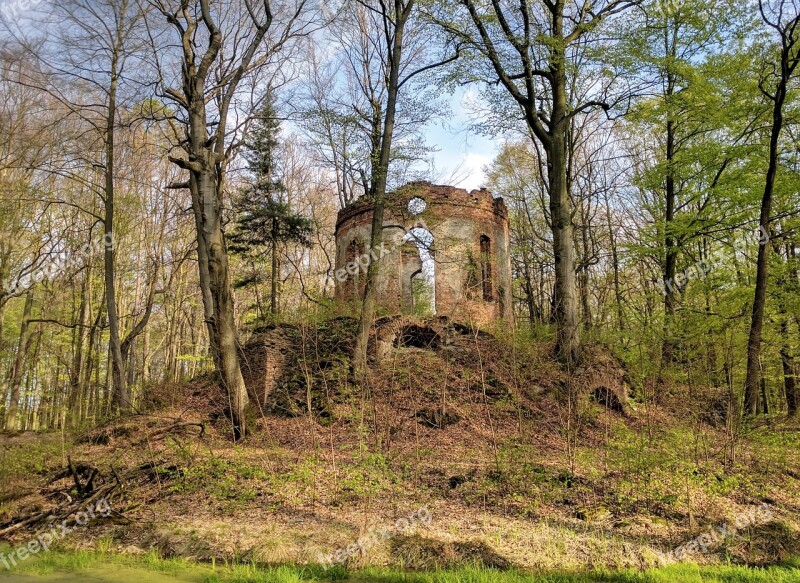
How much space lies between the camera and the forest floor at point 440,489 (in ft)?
19.1

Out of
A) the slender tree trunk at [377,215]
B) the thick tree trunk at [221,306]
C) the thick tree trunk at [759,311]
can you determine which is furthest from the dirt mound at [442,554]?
A: the thick tree trunk at [759,311]

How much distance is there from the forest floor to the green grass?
0.78 ft

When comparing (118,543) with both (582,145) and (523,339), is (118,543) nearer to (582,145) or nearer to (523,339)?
(523,339)

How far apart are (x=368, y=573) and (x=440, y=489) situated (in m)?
2.50

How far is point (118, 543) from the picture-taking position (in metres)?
6.15

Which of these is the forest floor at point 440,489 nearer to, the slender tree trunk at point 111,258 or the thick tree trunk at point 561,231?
the thick tree trunk at point 561,231

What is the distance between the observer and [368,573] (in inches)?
206

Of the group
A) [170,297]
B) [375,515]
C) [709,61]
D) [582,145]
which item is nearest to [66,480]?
[375,515]

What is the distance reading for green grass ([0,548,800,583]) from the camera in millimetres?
4898

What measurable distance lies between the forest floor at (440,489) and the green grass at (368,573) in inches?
9.4

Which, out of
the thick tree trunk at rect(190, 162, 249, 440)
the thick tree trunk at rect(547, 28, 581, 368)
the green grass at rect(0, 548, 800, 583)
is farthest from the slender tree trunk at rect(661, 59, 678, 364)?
the thick tree trunk at rect(190, 162, 249, 440)

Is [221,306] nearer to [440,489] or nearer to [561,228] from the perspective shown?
[440,489]

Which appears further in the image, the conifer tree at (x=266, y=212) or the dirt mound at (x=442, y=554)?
the conifer tree at (x=266, y=212)

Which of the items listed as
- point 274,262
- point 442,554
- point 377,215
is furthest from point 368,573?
point 274,262
